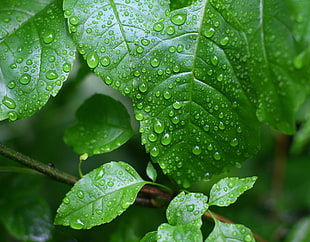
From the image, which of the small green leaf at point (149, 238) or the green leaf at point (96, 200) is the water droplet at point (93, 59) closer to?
the green leaf at point (96, 200)

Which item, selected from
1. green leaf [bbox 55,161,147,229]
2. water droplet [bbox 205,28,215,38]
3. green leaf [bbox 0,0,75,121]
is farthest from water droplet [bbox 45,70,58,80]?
water droplet [bbox 205,28,215,38]

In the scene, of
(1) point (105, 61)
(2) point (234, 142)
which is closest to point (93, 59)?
(1) point (105, 61)

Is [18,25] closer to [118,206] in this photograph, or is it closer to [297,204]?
[118,206]

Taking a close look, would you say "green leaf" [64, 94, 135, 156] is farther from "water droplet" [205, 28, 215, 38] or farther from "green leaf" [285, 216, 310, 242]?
"green leaf" [285, 216, 310, 242]

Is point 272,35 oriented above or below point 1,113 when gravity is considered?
above

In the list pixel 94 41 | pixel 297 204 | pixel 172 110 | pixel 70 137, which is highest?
pixel 94 41

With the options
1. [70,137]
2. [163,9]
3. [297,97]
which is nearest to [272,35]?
[297,97]

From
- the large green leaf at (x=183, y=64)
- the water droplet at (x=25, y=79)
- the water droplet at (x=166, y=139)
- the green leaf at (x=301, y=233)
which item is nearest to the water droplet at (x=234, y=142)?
the large green leaf at (x=183, y=64)

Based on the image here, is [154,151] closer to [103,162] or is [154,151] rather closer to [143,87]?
[143,87]
